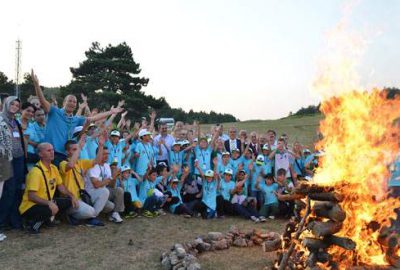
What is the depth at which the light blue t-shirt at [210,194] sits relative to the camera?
1109cm

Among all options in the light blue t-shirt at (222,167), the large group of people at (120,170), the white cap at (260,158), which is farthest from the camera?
the white cap at (260,158)

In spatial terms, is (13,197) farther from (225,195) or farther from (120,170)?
(225,195)

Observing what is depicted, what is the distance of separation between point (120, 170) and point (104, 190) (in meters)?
0.92

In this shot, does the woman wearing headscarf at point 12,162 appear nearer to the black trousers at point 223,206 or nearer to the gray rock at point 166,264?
the gray rock at point 166,264

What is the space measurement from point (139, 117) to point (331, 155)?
1080 inches

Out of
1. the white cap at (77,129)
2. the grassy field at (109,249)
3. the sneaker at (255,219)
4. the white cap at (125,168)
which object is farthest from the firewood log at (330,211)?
the white cap at (77,129)

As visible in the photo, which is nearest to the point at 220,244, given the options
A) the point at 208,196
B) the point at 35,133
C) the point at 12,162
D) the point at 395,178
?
the point at 208,196

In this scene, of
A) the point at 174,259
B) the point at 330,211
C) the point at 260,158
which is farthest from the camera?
the point at 260,158

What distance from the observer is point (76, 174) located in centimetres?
925

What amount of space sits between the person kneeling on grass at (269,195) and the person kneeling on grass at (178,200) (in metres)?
1.95

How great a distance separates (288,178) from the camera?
484 inches

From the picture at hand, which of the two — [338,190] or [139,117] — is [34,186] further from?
[139,117]

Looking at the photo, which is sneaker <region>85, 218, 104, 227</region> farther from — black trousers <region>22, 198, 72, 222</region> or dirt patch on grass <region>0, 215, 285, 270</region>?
black trousers <region>22, 198, 72, 222</region>

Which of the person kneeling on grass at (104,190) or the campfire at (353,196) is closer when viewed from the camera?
the campfire at (353,196)
